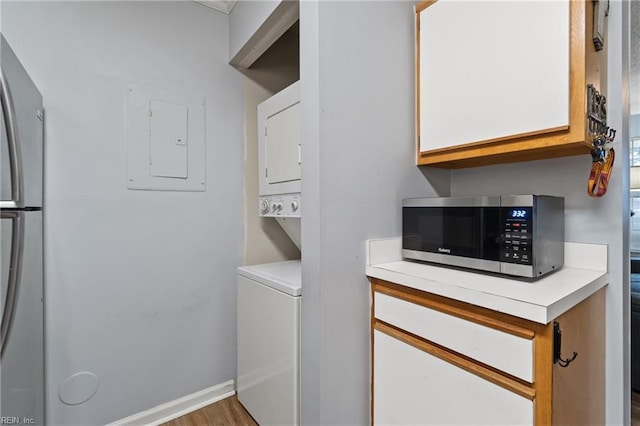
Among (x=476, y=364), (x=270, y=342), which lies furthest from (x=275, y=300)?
(x=476, y=364)

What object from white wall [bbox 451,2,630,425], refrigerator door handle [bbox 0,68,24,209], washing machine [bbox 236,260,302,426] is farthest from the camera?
washing machine [bbox 236,260,302,426]

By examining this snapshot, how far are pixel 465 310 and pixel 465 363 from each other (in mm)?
164

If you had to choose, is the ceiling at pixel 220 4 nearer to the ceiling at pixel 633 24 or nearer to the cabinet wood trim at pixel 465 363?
the ceiling at pixel 633 24

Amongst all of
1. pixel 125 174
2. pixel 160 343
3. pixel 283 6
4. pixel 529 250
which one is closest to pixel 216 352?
pixel 160 343

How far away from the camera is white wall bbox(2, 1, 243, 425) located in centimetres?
144

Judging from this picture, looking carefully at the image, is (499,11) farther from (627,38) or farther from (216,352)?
(216,352)

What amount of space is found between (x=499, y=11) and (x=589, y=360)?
1.28m

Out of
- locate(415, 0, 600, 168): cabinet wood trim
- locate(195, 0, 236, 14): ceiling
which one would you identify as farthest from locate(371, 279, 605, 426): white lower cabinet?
locate(195, 0, 236, 14): ceiling

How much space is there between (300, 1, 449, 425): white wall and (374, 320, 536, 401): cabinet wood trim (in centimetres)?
18

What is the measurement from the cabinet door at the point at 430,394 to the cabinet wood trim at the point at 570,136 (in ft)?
2.65

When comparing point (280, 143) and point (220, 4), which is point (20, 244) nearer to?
point (280, 143)

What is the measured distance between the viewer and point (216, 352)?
1922 mm

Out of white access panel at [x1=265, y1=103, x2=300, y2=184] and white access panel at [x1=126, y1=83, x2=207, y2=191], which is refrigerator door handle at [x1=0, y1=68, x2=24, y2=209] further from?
white access panel at [x1=265, y1=103, x2=300, y2=184]

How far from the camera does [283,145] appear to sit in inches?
65.7
